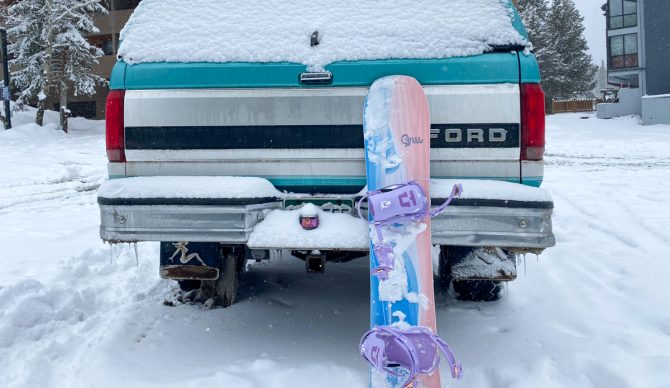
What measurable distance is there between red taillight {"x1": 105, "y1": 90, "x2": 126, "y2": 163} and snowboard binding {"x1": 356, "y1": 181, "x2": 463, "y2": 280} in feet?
5.03

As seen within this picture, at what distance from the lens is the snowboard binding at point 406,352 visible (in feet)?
8.69

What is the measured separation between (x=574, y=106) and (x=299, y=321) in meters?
48.0

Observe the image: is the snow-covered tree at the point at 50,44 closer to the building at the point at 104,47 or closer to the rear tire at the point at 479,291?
the building at the point at 104,47

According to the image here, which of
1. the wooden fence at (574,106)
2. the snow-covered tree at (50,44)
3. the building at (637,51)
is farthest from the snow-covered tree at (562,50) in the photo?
the snow-covered tree at (50,44)

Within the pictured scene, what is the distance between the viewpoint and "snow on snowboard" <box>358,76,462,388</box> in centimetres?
269

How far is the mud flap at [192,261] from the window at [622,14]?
138 feet

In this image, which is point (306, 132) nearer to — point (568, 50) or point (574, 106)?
point (574, 106)

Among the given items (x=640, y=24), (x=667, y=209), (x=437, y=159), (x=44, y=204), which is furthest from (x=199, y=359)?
(x=640, y=24)

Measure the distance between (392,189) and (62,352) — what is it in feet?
7.34

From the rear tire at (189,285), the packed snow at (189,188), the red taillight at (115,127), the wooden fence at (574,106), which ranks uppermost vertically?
the wooden fence at (574,106)

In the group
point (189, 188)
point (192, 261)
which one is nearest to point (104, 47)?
point (192, 261)

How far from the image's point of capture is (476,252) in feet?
12.0

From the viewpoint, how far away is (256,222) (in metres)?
3.16

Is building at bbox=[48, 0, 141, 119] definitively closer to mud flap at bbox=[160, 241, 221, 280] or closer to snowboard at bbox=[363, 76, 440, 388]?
mud flap at bbox=[160, 241, 221, 280]
